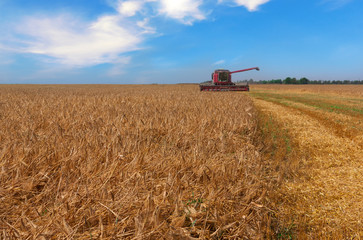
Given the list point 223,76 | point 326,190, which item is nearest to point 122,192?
point 326,190

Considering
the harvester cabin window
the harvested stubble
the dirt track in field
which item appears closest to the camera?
the harvested stubble

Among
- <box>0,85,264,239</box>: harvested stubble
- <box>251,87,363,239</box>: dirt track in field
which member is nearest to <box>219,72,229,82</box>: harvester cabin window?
<box>251,87,363,239</box>: dirt track in field

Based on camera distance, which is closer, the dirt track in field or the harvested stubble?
the harvested stubble

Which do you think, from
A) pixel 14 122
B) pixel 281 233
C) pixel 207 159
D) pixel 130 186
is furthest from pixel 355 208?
pixel 14 122

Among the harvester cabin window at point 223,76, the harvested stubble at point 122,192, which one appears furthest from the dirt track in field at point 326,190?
the harvester cabin window at point 223,76

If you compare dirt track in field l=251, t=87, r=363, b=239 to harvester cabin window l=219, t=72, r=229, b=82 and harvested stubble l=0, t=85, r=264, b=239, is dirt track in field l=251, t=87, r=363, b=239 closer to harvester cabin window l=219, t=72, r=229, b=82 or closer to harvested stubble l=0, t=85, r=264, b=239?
harvested stubble l=0, t=85, r=264, b=239

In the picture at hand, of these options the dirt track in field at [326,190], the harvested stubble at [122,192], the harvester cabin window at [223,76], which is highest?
the harvester cabin window at [223,76]

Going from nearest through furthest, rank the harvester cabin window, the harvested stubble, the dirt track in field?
the harvested stubble
the dirt track in field
the harvester cabin window

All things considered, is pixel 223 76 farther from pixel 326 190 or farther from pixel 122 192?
pixel 122 192

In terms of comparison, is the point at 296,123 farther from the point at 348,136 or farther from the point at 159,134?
the point at 159,134

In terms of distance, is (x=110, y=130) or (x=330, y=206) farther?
(x=110, y=130)

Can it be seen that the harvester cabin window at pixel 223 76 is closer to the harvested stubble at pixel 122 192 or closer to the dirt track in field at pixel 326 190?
the dirt track in field at pixel 326 190

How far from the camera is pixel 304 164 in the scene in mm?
4160

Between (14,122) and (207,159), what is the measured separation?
13.5ft
